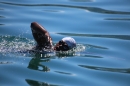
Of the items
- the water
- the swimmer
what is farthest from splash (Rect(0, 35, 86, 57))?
the swimmer

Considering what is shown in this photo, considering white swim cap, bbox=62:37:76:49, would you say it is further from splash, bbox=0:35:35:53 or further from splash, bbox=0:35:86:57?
splash, bbox=0:35:35:53

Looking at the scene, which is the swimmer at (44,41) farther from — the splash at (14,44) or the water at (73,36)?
the splash at (14,44)

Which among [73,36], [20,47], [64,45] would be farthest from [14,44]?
[73,36]

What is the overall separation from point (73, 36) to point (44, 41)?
6.31 ft

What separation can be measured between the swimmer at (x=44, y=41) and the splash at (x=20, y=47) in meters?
0.11

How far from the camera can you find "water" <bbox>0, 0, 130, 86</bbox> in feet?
22.7

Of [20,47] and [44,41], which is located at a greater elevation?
[44,41]

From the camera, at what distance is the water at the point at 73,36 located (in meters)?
6.92

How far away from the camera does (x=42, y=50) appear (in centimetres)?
780

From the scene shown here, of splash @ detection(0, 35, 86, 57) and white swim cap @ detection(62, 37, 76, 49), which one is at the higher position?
white swim cap @ detection(62, 37, 76, 49)

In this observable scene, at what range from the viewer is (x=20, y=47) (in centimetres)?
840

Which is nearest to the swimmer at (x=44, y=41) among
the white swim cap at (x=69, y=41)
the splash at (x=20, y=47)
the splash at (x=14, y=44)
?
the white swim cap at (x=69, y=41)

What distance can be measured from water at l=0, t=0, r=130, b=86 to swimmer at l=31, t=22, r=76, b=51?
0.56ft

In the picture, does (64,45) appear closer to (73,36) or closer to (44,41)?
(44,41)
